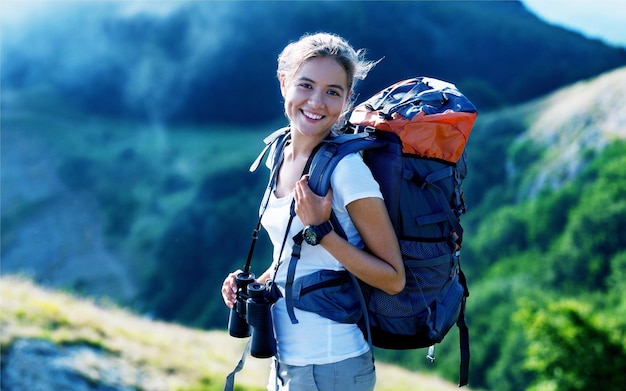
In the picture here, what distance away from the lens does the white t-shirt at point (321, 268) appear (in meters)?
2.48

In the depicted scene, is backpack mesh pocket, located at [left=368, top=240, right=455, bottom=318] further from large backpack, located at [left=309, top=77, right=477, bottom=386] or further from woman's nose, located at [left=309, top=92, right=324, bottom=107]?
woman's nose, located at [left=309, top=92, right=324, bottom=107]

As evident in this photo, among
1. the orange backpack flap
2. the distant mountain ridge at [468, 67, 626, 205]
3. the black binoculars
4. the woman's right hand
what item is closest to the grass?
the woman's right hand

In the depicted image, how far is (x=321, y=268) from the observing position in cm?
261

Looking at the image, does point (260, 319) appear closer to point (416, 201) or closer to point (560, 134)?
point (416, 201)

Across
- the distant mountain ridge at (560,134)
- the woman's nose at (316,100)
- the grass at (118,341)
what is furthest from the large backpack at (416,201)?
the distant mountain ridge at (560,134)

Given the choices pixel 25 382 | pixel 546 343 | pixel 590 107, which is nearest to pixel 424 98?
pixel 25 382

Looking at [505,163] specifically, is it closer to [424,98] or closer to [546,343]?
[546,343]

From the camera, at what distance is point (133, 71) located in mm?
79750

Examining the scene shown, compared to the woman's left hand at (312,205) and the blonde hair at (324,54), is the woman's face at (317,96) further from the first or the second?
the woman's left hand at (312,205)

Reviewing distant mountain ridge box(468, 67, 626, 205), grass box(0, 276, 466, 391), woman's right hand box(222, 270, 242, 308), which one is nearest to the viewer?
woman's right hand box(222, 270, 242, 308)

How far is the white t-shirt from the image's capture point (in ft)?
8.13

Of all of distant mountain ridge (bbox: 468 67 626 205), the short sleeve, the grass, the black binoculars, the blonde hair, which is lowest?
the grass

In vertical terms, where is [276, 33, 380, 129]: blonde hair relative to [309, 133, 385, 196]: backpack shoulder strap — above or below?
above

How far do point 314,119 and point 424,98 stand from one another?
0.46 meters
